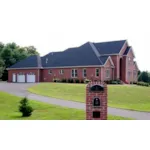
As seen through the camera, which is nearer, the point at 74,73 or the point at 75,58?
the point at 75,58

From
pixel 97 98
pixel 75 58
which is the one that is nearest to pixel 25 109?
→ pixel 97 98

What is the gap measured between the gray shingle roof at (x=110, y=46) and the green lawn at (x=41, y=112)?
8.76 ft

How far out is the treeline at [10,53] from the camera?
860 cm

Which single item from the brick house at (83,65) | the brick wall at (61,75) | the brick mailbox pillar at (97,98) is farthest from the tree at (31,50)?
the brick mailbox pillar at (97,98)

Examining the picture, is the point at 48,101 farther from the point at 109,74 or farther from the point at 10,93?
the point at 109,74

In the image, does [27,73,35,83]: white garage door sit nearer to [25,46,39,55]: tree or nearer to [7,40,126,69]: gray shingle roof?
[7,40,126,69]: gray shingle roof

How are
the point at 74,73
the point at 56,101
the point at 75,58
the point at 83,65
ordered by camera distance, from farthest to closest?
the point at 74,73
the point at 83,65
the point at 75,58
the point at 56,101

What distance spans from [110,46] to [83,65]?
11.8 ft

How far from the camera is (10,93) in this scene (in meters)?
9.25

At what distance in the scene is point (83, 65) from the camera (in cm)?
1291

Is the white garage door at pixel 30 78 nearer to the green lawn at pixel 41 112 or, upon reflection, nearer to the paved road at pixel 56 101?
the paved road at pixel 56 101

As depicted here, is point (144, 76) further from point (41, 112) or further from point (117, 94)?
point (41, 112)

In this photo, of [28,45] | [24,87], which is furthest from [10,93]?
[28,45]

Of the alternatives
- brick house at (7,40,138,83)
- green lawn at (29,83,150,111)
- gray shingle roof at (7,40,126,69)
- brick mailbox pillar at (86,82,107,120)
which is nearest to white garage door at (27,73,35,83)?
brick house at (7,40,138,83)
